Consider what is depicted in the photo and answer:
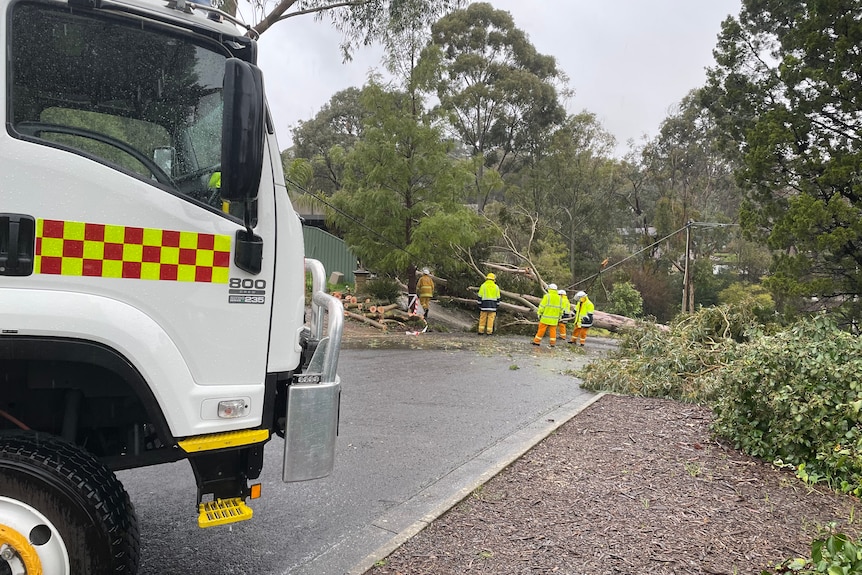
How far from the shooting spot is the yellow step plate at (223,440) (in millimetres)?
2336

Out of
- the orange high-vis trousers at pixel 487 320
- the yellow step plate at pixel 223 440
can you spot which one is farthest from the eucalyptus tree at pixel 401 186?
the yellow step plate at pixel 223 440

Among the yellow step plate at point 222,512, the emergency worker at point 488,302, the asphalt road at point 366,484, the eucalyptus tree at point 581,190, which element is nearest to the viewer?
the yellow step plate at point 222,512

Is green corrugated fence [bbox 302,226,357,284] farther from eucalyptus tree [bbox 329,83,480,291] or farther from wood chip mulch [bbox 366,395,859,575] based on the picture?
wood chip mulch [bbox 366,395,859,575]

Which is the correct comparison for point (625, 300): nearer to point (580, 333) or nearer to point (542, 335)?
point (580, 333)

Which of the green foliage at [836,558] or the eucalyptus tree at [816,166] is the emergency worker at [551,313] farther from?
the green foliage at [836,558]

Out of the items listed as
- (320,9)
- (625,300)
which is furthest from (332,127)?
(320,9)

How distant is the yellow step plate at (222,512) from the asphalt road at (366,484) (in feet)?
1.85

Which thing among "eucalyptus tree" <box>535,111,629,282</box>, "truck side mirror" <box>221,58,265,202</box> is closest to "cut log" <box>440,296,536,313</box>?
"truck side mirror" <box>221,58,265,202</box>

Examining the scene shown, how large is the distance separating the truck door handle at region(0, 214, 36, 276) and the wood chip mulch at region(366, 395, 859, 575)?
2.03 metres

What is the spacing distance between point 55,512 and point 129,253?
3.22 feet

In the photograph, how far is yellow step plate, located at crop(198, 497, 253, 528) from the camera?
2.39m

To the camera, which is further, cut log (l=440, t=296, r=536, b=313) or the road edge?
cut log (l=440, t=296, r=536, b=313)

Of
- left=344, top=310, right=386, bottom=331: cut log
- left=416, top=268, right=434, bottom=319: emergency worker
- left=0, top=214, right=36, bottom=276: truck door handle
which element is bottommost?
left=344, top=310, right=386, bottom=331: cut log

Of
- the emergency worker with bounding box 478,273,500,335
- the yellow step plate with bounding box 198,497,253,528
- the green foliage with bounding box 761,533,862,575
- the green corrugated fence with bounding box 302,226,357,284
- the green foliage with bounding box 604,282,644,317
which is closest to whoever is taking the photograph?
the green foliage with bounding box 761,533,862,575
